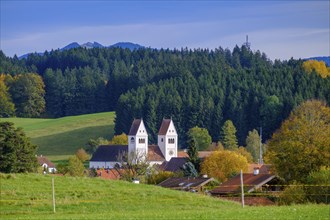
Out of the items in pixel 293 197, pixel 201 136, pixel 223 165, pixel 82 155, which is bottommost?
pixel 223 165

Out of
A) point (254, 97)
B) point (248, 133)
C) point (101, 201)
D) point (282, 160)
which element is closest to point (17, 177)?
point (101, 201)

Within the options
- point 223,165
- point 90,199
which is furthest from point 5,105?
point 90,199

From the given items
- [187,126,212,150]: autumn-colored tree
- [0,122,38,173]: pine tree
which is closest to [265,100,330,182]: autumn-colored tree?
[0,122,38,173]: pine tree

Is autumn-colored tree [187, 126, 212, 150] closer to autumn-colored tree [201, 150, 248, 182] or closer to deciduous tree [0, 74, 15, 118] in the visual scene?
autumn-colored tree [201, 150, 248, 182]

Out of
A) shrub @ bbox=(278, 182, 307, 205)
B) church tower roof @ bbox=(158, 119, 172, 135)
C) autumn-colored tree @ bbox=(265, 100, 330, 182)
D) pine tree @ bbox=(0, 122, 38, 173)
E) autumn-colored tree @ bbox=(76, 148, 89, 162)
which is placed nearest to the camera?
shrub @ bbox=(278, 182, 307, 205)

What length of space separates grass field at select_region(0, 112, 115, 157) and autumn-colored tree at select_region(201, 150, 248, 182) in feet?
168

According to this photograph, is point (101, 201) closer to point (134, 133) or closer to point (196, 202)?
point (196, 202)

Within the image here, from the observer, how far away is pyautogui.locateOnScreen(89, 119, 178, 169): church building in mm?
122188

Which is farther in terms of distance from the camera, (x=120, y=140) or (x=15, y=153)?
(x=120, y=140)

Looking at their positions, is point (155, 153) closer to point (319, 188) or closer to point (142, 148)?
point (142, 148)

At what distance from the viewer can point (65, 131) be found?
151375 mm

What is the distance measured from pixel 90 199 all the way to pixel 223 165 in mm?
52483

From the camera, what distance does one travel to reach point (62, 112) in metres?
182

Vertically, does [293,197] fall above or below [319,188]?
below
